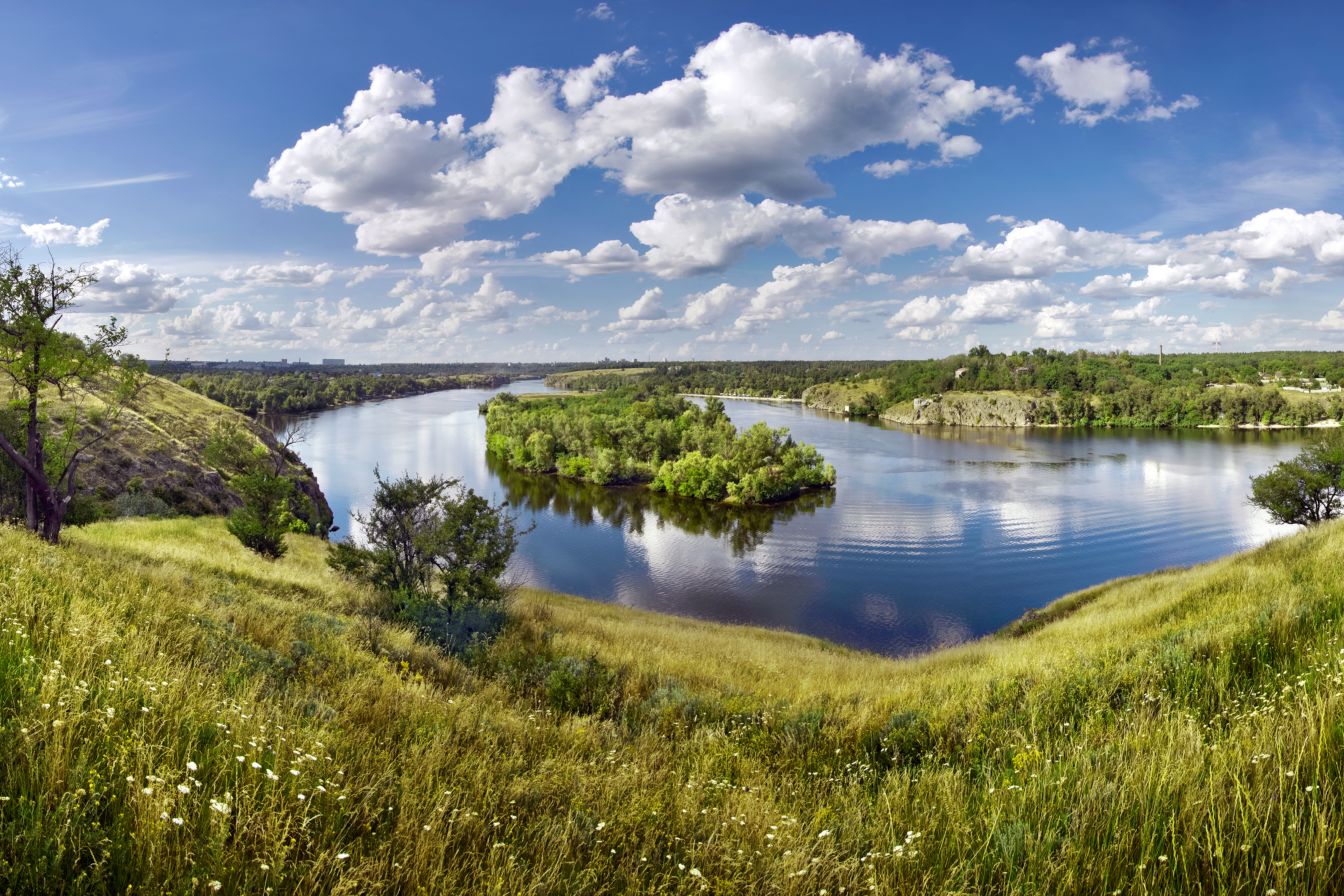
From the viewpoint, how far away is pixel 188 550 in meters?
15.9

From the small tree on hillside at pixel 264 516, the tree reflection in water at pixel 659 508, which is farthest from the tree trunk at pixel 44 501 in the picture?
the tree reflection in water at pixel 659 508

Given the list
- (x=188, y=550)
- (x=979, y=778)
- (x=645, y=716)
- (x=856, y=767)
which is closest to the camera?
(x=979, y=778)

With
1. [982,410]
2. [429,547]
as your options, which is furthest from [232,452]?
[982,410]

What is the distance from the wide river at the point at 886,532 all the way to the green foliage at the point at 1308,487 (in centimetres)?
736

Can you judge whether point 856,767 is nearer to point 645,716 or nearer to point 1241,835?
point 645,716

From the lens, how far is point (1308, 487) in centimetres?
2792

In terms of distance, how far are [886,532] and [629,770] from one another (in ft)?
134

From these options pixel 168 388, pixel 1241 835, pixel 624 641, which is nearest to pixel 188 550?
pixel 624 641

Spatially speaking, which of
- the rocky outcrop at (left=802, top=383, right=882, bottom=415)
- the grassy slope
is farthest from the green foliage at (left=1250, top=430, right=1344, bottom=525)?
the rocky outcrop at (left=802, top=383, right=882, bottom=415)

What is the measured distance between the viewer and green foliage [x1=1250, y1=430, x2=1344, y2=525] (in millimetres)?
27219

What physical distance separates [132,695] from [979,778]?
544cm

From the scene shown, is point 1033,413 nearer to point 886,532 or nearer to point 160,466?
point 886,532

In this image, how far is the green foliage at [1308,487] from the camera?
27.2 m

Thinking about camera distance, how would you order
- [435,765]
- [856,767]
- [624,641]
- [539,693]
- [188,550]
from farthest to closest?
[188,550] → [624,641] → [539,693] → [856,767] → [435,765]
